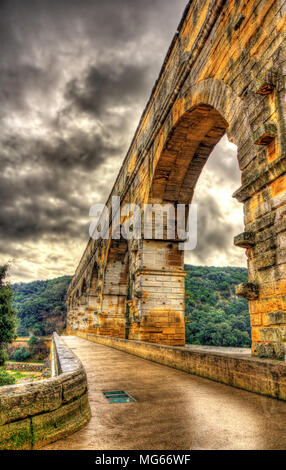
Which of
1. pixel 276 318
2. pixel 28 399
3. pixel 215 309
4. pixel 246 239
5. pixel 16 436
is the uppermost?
pixel 246 239

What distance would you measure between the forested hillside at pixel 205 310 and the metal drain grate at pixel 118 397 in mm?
5305

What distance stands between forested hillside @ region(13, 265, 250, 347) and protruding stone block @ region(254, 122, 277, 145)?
563 centimetres

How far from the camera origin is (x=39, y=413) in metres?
1.77

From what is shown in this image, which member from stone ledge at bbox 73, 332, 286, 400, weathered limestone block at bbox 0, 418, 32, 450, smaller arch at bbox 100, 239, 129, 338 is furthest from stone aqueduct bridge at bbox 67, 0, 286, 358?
smaller arch at bbox 100, 239, 129, 338

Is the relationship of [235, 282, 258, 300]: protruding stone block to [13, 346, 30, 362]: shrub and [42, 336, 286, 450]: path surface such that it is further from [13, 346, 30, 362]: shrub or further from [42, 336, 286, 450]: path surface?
[13, 346, 30, 362]: shrub

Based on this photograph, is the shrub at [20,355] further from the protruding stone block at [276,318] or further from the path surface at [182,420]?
the protruding stone block at [276,318]

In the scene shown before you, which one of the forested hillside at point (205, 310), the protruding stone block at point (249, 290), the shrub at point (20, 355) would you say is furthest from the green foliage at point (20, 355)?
the protruding stone block at point (249, 290)

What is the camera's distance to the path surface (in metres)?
A: 1.80

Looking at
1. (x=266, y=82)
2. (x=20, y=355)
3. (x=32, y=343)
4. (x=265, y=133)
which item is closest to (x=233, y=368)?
(x=265, y=133)

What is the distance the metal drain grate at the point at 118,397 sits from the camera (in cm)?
290

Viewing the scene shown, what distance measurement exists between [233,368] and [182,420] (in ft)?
4.28

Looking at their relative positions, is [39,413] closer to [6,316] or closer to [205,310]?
[6,316]

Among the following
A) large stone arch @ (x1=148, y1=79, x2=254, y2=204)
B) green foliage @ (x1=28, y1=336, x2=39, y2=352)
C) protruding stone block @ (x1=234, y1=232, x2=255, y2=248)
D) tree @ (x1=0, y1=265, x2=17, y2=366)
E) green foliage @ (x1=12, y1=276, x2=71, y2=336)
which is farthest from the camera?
green foliage @ (x1=12, y1=276, x2=71, y2=336)
